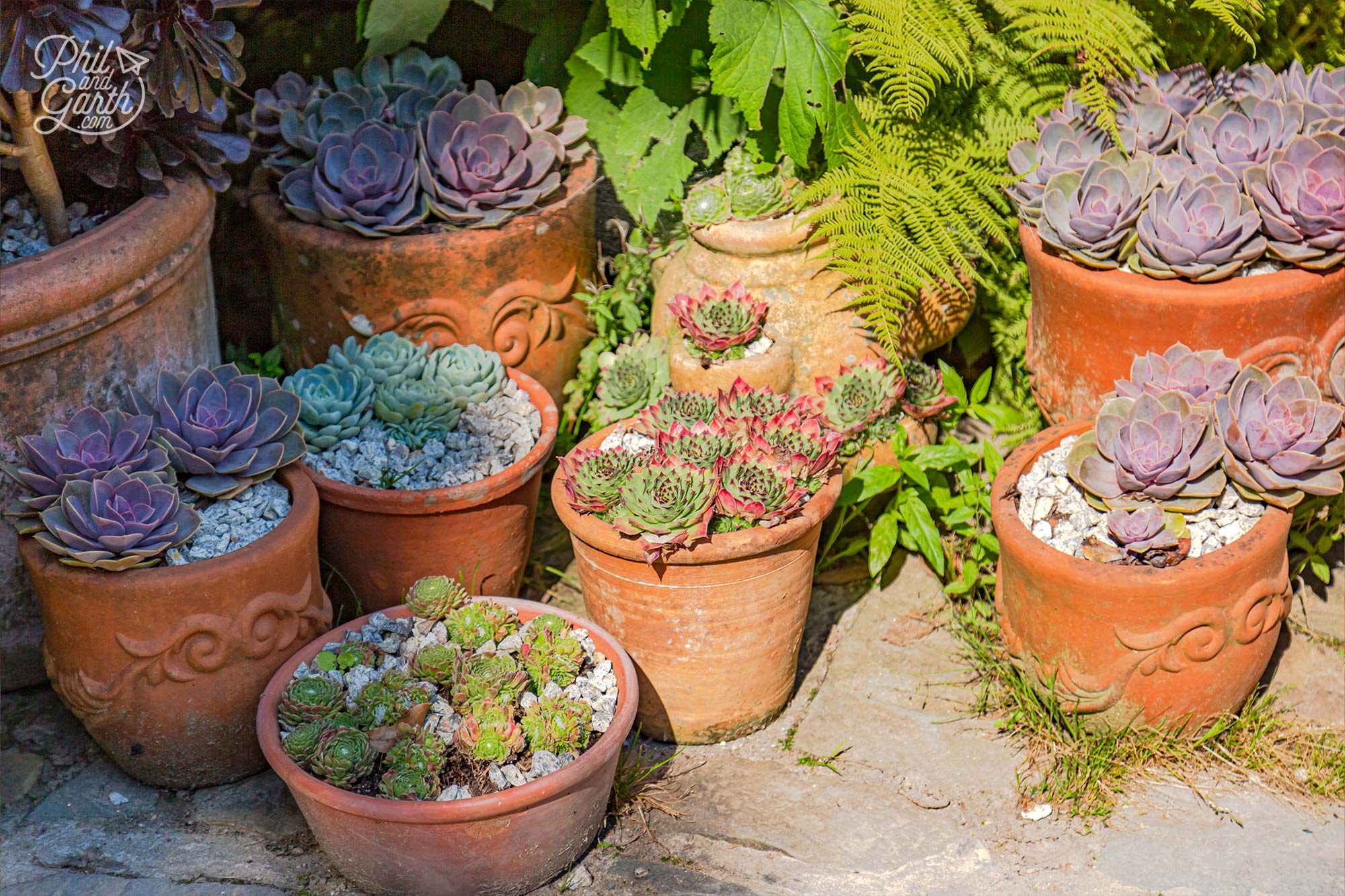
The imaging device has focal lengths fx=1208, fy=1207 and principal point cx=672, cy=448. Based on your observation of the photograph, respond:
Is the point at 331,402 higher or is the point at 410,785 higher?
the point at 331,402

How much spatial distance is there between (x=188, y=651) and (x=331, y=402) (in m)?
0.71

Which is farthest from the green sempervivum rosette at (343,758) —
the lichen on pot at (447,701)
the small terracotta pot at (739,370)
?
the small terracotta pot at (739,370)

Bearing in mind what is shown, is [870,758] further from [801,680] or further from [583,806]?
[583,806]

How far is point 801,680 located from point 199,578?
1.43 metres

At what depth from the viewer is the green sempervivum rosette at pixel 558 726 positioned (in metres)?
2.25

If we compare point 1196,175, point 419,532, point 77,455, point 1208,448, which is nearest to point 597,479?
point 419,532

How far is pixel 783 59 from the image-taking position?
113 inches

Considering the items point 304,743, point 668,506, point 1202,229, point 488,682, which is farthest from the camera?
point 1202,229

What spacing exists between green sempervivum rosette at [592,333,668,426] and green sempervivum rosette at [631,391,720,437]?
193mm

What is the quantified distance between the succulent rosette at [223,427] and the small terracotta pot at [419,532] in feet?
0.56

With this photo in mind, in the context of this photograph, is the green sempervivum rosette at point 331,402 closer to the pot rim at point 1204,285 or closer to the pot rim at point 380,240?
the pot rim at point 380,240

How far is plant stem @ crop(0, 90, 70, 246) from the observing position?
100 inches

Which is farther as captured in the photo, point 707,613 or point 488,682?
point 707,613

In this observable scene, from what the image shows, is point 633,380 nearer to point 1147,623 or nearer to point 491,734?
point 491,734
